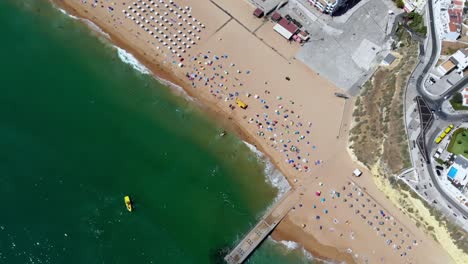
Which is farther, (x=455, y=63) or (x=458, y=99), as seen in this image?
(x=455, y=63)

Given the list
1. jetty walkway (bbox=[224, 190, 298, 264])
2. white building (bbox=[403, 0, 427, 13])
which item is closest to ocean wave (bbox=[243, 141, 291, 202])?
jetty walkway (bbox=[224, 190, 298, 264])

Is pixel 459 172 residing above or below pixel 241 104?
above

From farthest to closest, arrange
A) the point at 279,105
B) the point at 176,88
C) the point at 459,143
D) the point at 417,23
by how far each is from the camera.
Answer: the point at 417,23, the point at 176,88, the point at 279,105, the point at 459,143

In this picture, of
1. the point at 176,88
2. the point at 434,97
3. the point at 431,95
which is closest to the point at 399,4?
the point at 431,95

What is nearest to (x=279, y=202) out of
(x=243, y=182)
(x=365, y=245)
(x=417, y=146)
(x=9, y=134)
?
(x=243, y=182)

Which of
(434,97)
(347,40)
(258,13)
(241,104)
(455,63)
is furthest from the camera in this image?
(258,13)

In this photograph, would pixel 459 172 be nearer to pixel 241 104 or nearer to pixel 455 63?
pixel 455 63

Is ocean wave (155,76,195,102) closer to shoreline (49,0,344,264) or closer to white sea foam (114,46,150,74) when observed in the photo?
shoreline (49,0,344,264)

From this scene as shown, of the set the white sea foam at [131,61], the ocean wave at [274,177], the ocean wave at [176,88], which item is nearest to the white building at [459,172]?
the ocean wave at [274,177]
